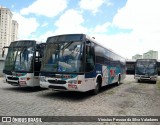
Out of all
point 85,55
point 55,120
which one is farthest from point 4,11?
point 55,120

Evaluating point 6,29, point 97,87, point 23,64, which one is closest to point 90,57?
point 97,87

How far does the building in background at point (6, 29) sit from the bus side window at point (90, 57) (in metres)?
33.0

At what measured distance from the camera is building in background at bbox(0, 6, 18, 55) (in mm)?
41544

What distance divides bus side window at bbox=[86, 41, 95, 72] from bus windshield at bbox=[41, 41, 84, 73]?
0.50 m

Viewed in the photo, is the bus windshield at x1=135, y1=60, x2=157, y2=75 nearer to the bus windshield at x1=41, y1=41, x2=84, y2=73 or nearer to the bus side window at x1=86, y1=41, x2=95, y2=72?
the bus side window at x1=86, y1=41, x2=95, y2=72

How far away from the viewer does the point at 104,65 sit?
45.1ft

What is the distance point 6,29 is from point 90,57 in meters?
37.8

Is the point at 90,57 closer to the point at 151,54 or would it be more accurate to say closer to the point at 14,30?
the point at 14,30

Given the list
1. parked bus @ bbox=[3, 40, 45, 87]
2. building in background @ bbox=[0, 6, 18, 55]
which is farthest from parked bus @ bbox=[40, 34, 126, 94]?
building in background @ bbox=[0, 6, 18, 55]

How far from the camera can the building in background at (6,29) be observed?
1636 inches

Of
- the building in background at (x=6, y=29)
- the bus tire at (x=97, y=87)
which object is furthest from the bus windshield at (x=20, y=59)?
the building in background at (x=6, y=29)

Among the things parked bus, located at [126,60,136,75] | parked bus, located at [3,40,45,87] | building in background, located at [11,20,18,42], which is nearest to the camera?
parked bus, located at [3,40,45,87]

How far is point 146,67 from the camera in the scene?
Result: 82.6 ft

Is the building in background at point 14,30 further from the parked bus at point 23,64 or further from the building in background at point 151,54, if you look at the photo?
the building in background at point 151,54
